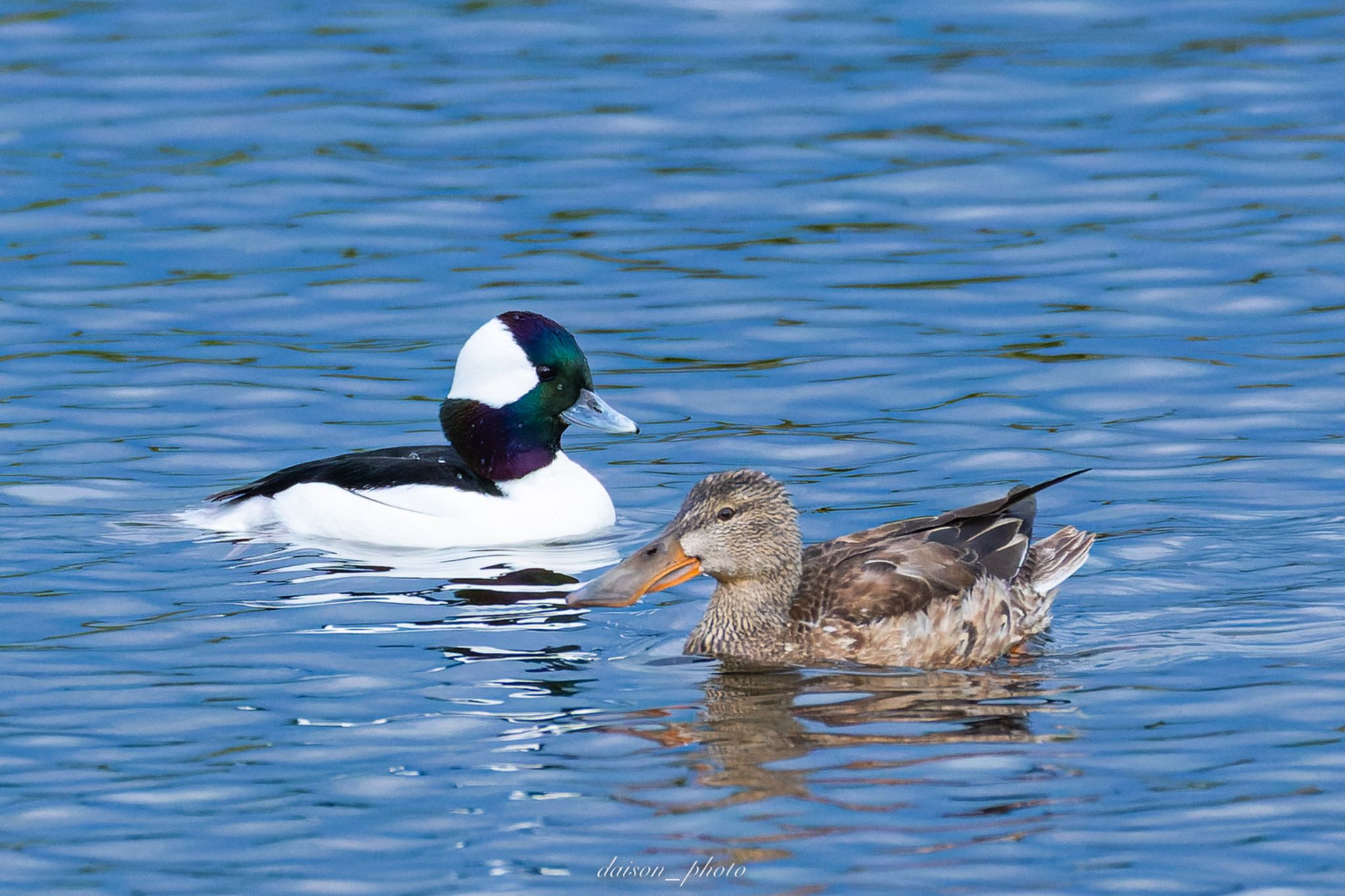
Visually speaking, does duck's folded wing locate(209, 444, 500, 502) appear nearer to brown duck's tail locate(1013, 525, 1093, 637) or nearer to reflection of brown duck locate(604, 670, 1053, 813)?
reflection of brown duck locate(604, 670, 1053, 813)

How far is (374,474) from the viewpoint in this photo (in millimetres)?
11695

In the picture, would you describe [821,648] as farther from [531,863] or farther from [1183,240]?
[1183,240]

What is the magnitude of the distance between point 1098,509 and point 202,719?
4.93m

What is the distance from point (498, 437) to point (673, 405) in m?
1.64

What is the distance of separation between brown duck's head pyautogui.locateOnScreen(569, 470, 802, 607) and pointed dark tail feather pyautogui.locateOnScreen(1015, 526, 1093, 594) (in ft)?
3.54

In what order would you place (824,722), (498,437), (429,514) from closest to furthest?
(824,722)
(429,514)
(498,437)

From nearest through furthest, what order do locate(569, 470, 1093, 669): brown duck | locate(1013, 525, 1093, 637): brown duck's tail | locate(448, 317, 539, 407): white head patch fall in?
locate(569, 470, 1093, 669): brown duck
locate(1013, 525, 1093, 637): brown duck's tail
locate(448, 317, 539, 407): white head patch

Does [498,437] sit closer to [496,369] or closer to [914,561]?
[496,369]

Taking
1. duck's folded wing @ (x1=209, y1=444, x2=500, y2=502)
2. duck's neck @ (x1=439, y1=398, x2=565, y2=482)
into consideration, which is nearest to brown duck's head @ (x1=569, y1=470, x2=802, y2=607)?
duck's folded wing @ (x1=209, y1=444, x2=500, y2=502)

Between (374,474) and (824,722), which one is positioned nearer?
(824,722)

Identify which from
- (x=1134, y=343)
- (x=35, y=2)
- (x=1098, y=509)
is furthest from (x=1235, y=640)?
(x=35, y=2)

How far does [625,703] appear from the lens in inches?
352

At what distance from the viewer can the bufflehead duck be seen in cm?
1174

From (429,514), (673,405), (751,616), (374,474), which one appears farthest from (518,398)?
(751,616)
